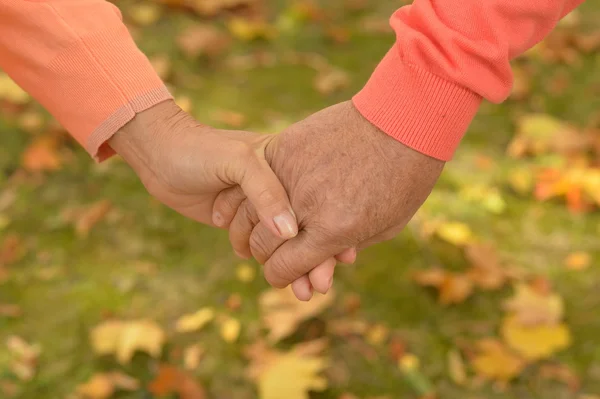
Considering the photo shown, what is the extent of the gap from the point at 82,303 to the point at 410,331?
1039 millimetres

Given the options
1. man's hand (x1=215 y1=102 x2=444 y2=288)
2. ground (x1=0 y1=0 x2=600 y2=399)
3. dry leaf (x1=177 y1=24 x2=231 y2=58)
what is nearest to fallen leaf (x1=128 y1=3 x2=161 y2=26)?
dry leaf (x1=177 y1=24 x2=231 y2=58)

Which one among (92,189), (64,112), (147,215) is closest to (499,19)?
(64,112)

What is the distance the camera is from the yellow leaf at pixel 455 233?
2215 mm

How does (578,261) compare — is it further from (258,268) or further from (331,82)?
(331,82)

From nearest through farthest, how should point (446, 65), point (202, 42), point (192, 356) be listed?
1. point (446, 65)
2. point (192, 356)
3. point (202, 42)

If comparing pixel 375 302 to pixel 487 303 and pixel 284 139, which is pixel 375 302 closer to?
pixel 487 303

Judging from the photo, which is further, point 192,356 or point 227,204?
point 192,356

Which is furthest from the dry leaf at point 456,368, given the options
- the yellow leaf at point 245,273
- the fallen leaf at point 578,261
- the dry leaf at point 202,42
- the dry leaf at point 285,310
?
the dry leaf at point 202,42

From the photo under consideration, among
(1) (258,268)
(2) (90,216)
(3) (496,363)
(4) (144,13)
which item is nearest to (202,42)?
(4) (144,13)

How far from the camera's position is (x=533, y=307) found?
1.95m

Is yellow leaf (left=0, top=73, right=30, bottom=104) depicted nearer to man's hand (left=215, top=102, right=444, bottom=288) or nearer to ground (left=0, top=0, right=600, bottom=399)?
ground (left=0, top=0, right=600, bottom=399)

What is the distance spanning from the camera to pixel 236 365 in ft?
6.07

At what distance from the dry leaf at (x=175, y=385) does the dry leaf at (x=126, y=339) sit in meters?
0.08

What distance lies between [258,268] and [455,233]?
71cm
